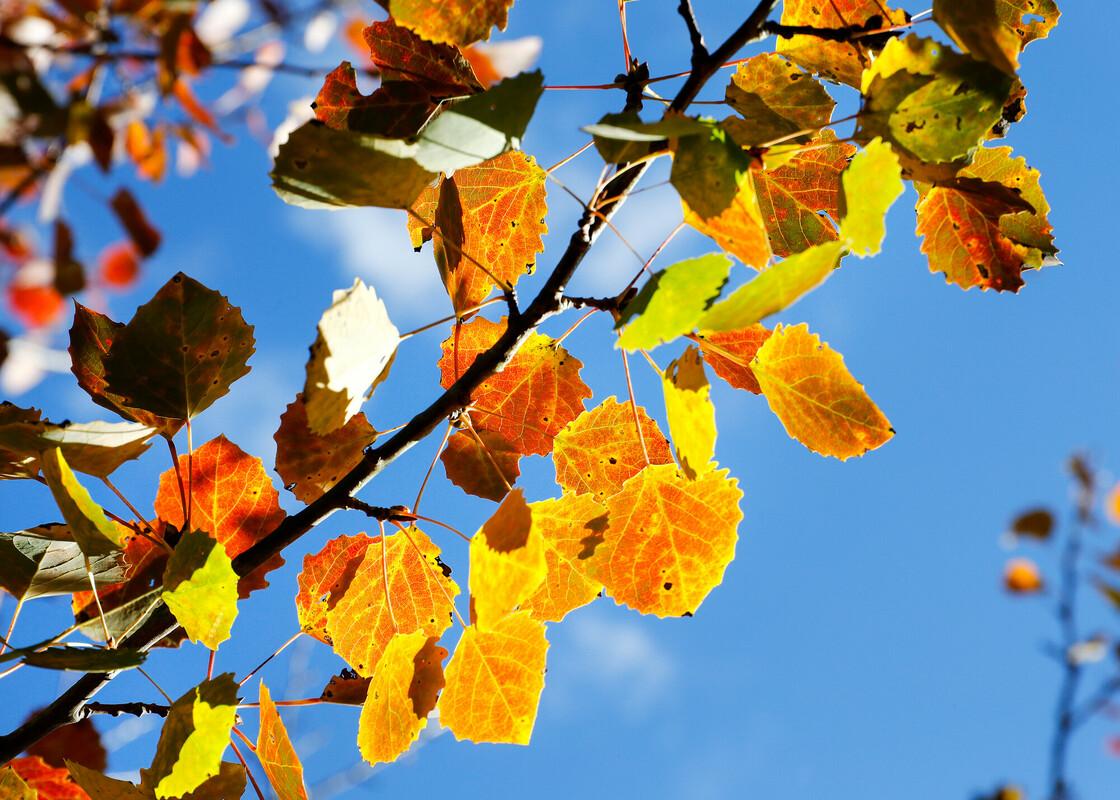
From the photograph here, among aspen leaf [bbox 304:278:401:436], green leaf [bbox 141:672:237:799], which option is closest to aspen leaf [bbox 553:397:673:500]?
aspen leaf [bbox 304:278:401:436]

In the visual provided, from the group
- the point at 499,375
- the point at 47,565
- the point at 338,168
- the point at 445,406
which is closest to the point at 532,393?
the point at 499,375

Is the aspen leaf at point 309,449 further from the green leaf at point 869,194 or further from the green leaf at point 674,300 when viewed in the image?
the green leaf at point 869,194

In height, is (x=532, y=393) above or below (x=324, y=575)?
above

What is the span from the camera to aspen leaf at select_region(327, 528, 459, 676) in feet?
3.34

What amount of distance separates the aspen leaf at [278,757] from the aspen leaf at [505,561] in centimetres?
28

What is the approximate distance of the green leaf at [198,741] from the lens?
71 centimetres

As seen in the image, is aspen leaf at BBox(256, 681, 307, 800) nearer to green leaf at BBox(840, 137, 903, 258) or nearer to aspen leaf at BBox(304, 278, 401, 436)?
aspen leaf at BBox(304, 278, 401, 436)

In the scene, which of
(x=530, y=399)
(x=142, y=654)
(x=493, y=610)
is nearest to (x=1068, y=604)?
(x=530, y=399)

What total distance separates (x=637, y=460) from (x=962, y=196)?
18.2 inches

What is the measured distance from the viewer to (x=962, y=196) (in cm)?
91

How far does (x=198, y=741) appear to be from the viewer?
710 mm

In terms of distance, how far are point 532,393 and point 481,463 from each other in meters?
0.10

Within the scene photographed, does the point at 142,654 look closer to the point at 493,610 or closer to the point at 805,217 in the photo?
the point at 493,610

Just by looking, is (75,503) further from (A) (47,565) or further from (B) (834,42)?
(B) (834,42)
